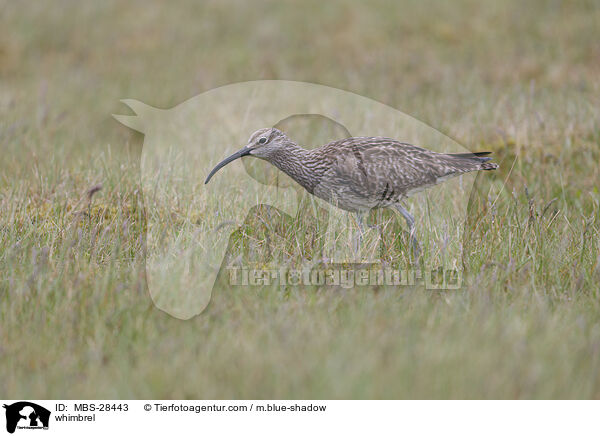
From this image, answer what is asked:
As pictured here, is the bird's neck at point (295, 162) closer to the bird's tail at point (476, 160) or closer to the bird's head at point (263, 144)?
the bird's head at point (263, 144)

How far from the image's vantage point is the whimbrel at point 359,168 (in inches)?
242

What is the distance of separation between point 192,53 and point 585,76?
23.8ft

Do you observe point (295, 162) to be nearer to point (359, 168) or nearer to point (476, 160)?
point (359, 168)

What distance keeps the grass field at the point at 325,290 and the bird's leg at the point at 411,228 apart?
454 millimetres

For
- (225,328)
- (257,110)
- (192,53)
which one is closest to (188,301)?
(225,328)

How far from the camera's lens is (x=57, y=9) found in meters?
15.3

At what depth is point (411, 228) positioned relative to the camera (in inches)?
245

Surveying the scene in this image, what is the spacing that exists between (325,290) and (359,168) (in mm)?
1296

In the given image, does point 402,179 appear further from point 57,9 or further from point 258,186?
point 57,9
